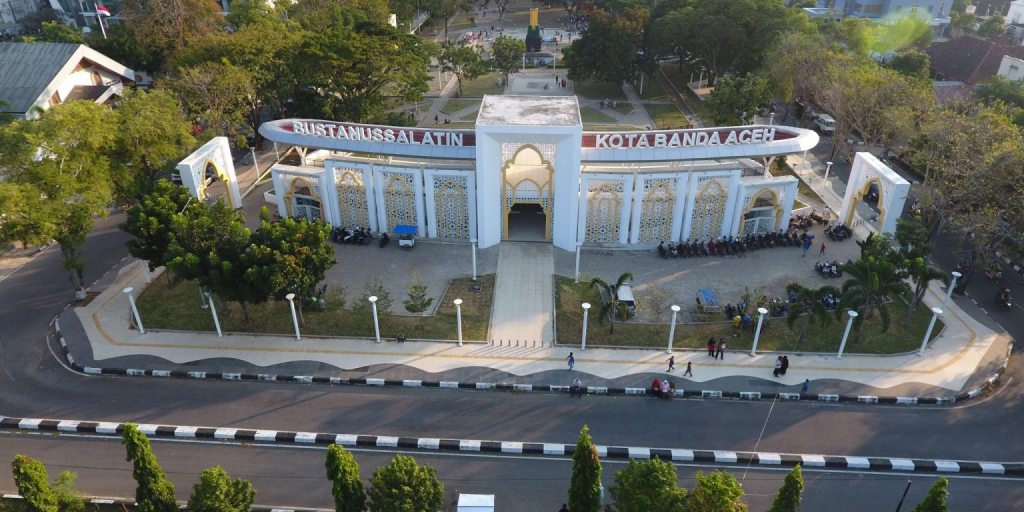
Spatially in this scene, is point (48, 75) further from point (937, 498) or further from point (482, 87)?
point (937, 498)

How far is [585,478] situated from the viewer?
18.7m

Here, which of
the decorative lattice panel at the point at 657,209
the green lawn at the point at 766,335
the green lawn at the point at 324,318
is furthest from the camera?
the decorative lattice panel at the point at 657,209

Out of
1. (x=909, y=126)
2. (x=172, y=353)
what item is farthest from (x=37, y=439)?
(x=909, y=126)

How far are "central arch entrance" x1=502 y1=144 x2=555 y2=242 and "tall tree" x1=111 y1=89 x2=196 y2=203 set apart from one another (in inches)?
809

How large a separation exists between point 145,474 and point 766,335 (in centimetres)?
2725

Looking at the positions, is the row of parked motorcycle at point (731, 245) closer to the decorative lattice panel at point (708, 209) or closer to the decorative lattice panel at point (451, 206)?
the decorative lattice panel at point (708, 209)

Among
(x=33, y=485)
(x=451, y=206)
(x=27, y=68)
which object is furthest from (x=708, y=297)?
(x=27, y=68)

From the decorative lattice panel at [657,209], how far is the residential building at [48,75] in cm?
5030

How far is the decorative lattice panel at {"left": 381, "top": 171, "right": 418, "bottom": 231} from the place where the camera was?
129 ft

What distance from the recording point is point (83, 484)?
2322 centimetres

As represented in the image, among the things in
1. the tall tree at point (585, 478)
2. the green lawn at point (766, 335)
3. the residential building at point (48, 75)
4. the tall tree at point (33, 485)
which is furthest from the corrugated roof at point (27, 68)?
the tall tree at point (585, 478)

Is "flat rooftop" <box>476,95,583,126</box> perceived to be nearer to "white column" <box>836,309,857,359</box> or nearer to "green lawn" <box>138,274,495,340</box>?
"green lawn" <box>138,274,495,340</box>

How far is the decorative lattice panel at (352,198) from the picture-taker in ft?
131

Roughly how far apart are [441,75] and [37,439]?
66613mm
